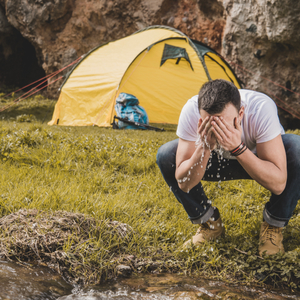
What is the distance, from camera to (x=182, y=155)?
75.8 inches

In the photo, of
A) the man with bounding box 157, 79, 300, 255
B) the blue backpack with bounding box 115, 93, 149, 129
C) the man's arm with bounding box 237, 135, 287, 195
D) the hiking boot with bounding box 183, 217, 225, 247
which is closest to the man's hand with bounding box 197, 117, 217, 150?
the man with bounding box 157, 79, 300, 255

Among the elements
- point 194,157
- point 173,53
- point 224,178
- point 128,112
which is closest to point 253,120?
point 194,157

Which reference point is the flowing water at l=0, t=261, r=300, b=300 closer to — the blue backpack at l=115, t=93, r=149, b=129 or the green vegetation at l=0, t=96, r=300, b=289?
the green vegetation at l=0, t=96, r=300, b=289

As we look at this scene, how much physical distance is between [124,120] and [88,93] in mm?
1359

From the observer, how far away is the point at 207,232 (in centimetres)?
217

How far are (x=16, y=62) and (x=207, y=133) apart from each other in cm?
1516

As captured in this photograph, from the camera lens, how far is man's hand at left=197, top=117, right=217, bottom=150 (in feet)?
5.26

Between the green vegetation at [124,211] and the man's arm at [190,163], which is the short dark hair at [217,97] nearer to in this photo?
the man's arm at [190,163]

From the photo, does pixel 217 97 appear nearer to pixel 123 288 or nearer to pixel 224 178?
pixel 224 178

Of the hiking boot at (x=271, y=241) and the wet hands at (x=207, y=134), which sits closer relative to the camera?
the wet hands at (x=207, y=134)

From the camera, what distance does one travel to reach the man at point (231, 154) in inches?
63.6

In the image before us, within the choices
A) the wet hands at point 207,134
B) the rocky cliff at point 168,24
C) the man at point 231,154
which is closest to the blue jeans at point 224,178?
the man at point 231,154

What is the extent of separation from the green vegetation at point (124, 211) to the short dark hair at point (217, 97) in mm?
998

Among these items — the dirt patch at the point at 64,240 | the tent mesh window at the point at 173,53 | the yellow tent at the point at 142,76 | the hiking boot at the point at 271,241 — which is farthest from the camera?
the tent mesh window at the point at 173,53
